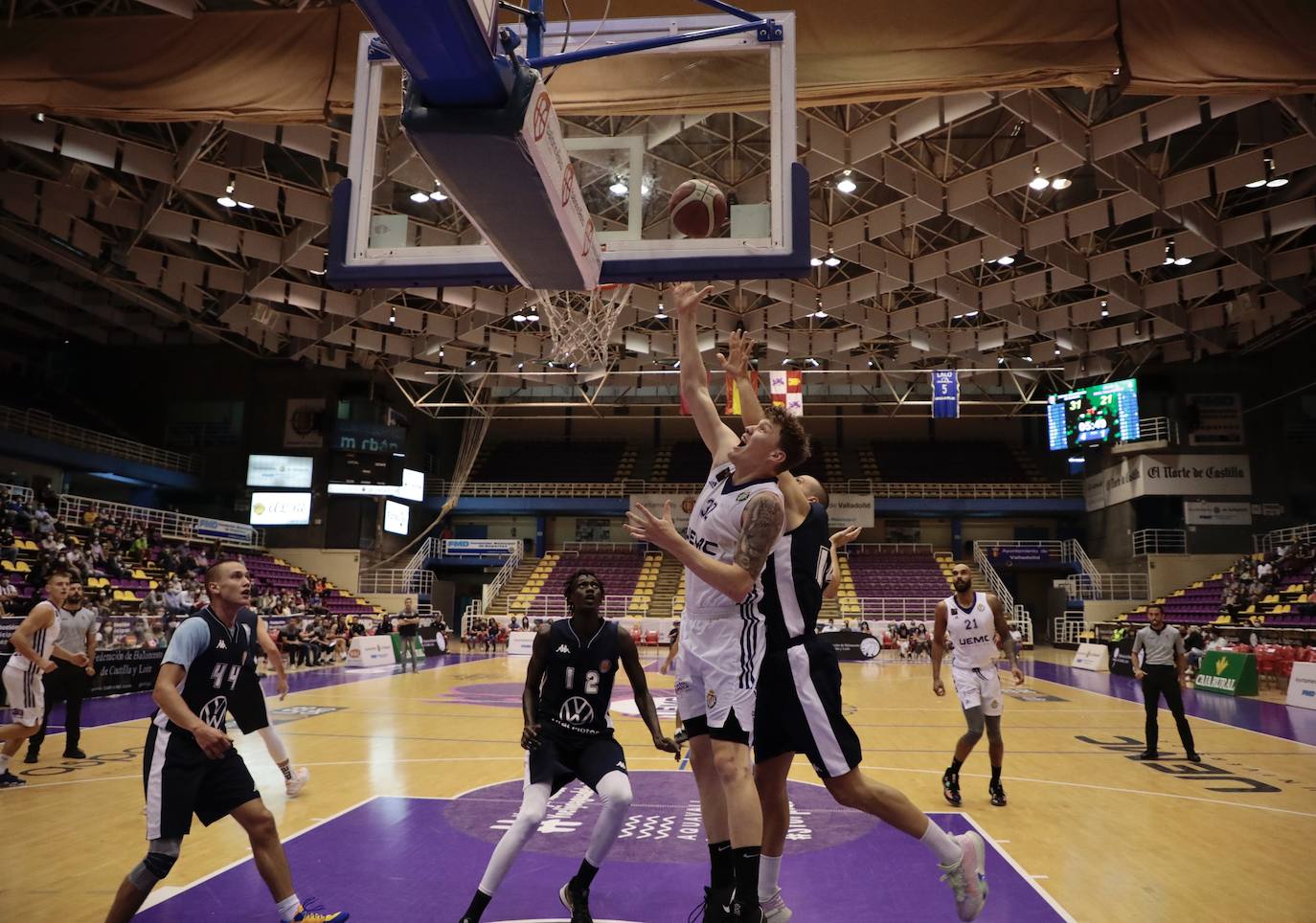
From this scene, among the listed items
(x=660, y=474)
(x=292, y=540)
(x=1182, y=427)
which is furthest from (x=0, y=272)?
(x=1182, y=427)

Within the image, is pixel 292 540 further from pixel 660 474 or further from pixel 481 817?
pixel 481 817

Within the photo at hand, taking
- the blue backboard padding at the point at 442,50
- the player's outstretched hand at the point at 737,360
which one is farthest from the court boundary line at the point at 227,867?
the blue backboard padding at the point at 442,50

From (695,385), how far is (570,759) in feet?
6.87

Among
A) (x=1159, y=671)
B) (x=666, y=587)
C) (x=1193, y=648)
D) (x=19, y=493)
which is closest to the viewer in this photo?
(x=1159, y=671)

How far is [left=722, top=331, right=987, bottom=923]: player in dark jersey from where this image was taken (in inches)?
150

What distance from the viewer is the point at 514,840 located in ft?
13.3

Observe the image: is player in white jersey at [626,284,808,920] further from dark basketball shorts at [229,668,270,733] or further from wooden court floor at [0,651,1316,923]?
dark basketball shorts at [229,668,270,733]

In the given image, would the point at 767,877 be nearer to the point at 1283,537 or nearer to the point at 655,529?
the point at 655,529

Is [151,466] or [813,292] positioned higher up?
[813,292]

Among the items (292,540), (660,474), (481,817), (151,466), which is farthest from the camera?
(660,474)

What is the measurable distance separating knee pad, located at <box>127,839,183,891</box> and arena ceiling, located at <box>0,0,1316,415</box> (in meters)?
8.39

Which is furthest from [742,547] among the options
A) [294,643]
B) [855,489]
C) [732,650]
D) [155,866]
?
[855,489]

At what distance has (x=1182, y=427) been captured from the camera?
3117 centimetres

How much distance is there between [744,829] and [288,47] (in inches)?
299
